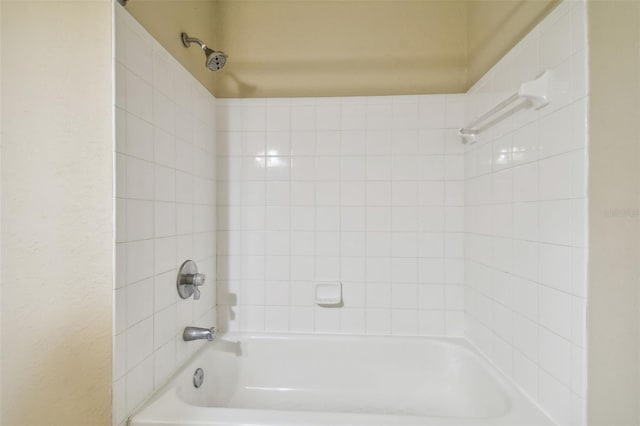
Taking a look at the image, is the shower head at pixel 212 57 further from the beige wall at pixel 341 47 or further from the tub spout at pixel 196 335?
the tub spout at pixel 196 335

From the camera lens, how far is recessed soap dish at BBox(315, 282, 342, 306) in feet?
5.82

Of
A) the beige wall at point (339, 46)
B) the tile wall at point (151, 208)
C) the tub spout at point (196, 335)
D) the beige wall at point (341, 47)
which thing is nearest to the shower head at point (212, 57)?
the tile wall at point (151, 208)

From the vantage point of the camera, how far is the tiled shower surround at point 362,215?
1.01 meters

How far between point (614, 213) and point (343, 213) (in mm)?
1144

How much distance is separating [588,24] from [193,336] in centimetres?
176

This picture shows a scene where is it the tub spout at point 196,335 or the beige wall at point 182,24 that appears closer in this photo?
the beige wall at point 182,24

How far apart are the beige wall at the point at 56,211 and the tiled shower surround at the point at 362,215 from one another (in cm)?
6

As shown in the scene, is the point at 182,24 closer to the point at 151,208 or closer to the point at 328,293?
the point at 151,208

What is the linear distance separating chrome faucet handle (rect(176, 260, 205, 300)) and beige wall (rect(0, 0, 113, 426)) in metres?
0.41

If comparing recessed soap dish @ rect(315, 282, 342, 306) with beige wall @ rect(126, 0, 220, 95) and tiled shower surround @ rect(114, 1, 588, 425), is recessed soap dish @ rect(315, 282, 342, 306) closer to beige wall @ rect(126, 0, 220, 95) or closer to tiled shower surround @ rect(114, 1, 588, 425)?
tiled shower surround @ rect(114, 1, 588, 425)

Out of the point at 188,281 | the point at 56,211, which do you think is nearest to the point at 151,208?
the point at 56,211

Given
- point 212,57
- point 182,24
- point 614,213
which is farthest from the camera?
point 182,24

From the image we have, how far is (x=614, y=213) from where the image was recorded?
0.89 meters

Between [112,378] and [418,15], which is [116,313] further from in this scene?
[418,15]
